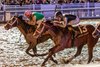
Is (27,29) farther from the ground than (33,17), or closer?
closer

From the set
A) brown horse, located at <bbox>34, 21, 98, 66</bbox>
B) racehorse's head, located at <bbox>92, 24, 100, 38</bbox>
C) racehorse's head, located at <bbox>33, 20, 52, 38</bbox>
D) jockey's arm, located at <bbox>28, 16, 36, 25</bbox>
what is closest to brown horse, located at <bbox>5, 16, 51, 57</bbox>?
jockey's arm, located at <bbox>28, 16, 36, 25</bbox>

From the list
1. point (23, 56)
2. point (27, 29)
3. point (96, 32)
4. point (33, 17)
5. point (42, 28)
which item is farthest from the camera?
point (23, 56)

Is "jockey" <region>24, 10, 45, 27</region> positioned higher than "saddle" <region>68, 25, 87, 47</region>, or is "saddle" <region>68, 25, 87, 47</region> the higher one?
"jockey" <region>24, 10, 45, 27</region>

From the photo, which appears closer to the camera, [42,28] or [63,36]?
[42,28]

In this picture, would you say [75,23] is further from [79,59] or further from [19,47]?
[19,47]

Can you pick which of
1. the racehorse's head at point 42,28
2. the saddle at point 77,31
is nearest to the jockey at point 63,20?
the saddle at point 77,31

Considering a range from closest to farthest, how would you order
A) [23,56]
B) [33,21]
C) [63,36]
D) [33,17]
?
1. [63,36]
2. [33,17]
3. [33,21]
4. [23,56]

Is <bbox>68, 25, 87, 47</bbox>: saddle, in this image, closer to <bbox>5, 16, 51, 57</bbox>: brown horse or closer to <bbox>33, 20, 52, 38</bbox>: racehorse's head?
<bbox>33, 20, 52, 38</bbox>: racehorse's head

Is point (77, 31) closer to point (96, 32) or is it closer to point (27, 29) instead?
point (96, 32)

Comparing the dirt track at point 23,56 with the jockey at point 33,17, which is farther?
Result: the jockey at point 33,17

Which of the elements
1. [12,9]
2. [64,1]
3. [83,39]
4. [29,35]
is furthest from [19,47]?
[64,1]

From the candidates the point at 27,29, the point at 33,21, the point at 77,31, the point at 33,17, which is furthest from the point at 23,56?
the point at 77,31

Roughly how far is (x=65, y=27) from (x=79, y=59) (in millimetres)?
1647

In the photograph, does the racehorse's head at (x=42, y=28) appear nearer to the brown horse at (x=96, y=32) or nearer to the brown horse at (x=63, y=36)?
the brown horse at (x=63, y=36)
